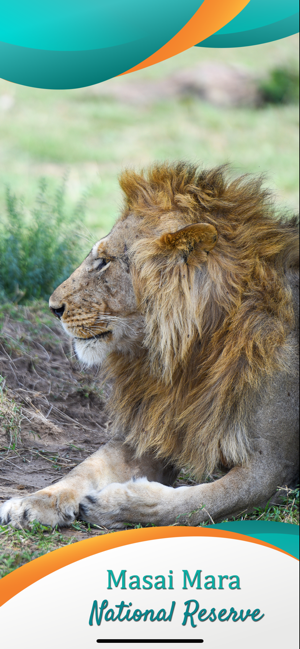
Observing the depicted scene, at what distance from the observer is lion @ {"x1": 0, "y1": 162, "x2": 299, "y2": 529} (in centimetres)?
260

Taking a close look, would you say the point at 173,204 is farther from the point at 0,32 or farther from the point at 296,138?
the point at 296,138

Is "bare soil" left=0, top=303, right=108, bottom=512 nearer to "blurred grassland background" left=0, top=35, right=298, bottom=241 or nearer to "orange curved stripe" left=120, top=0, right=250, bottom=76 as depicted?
"blurred grassland background" left=0, top=35, right=298, bottom=241

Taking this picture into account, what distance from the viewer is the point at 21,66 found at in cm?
255

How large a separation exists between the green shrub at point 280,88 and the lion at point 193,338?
5069 millimetres

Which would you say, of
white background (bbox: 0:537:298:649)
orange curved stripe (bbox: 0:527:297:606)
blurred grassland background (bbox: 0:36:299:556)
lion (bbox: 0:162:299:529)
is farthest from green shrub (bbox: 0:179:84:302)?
white background (bbox: 0:537:298:649)

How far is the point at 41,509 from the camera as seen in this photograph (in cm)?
245

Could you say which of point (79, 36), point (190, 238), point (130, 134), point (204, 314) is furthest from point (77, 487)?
point (130, 134)

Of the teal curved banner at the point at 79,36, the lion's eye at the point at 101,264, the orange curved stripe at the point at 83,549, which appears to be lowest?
the orange curved stripe at the point at 83,549

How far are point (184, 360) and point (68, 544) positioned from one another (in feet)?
2.82

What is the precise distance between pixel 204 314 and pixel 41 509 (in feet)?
3.30

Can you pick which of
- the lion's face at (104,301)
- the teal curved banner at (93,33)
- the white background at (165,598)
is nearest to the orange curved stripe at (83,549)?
the white background at (165,598)

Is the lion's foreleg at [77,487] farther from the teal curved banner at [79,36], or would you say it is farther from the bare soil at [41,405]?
the teal curved banner at [79,36]

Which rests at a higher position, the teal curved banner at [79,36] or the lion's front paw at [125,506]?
the teal curved banner at [79,36]

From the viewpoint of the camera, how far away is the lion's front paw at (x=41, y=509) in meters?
2.41
